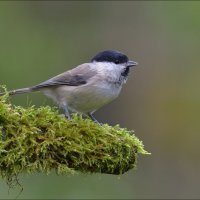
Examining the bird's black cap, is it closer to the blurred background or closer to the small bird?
the small bird

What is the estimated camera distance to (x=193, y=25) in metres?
11.2

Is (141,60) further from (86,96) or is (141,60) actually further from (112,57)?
(86,96)

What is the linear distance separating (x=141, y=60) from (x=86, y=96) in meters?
5.96

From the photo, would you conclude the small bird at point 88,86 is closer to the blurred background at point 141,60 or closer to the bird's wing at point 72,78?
the bird's wing at point 72,78

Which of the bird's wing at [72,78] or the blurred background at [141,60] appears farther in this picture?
the blurred background at [141,60]

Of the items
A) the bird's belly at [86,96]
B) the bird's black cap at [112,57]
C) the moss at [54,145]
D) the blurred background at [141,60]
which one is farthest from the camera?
the blurred background at [141,60]

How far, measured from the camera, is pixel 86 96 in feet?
18.4

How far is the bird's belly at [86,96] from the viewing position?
5.60 meters

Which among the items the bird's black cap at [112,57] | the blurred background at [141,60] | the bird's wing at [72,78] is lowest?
the blurred background at [141,60]

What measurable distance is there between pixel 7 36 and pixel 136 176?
3376 mm

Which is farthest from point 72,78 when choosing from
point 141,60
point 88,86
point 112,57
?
point 141,60

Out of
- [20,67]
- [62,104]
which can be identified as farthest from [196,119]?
[62,104]

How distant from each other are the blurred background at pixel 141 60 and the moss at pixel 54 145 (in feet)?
18.1

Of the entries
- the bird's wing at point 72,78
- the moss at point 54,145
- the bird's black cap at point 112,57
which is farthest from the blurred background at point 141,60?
the moss at point 54,145
